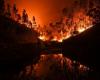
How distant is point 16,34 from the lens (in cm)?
6538

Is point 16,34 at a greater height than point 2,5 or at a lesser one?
lesser

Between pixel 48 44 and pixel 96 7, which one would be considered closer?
pixel 48 44

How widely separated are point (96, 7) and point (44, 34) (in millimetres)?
23349

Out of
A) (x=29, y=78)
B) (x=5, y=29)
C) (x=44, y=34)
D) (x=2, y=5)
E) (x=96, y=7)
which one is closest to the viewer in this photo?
(x=29, y=78)

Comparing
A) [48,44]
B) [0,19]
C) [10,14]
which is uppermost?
[10,14]

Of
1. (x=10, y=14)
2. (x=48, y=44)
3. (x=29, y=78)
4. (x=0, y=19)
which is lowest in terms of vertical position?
(x=29, y=78)

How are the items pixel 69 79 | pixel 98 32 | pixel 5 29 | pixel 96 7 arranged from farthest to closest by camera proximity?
pixel 96 7, pixel 5 29, pixel 98 32, pixel 69 79

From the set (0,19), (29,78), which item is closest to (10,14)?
(0,19)

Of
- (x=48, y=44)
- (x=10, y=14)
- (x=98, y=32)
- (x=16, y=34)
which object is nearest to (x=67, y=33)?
(x=48, y=44)

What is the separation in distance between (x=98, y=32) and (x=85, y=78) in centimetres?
3684

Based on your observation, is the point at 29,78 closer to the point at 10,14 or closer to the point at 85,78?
the point at 85,78

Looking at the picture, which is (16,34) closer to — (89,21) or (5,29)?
(5,29)

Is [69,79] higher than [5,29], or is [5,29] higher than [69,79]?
[5,29]

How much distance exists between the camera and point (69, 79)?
16.3 m
